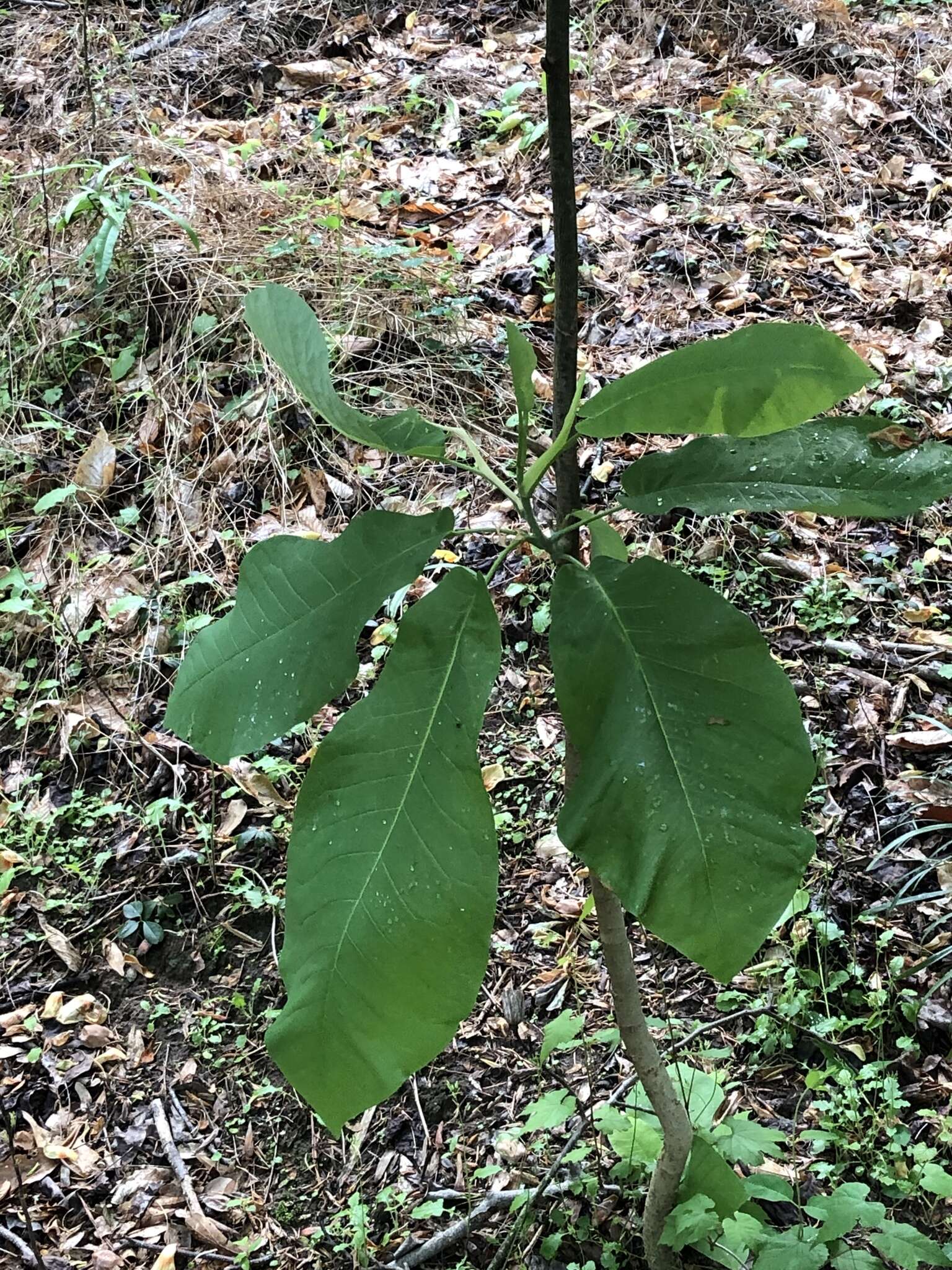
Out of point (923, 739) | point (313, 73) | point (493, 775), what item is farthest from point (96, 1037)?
point (313, 73)

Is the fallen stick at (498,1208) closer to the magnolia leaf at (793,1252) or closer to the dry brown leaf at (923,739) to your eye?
the magnolia leaf at (793,1252)

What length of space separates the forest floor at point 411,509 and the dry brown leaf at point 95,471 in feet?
0.05

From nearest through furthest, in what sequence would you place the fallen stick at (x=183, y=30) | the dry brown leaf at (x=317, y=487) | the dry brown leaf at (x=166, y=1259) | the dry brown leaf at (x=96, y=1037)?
the dry brown leaf at (x=166, y=1259) → the dry brown leaf at (x=96, y=1037) → the dry brown leaf at (x=317, y=487) → the fallen stick at (x=183, y=30)

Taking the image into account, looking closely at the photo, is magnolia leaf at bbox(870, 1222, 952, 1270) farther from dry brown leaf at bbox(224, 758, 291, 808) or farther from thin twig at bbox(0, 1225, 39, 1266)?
dry brown leaf at bbox(224, 758, 291, 808)

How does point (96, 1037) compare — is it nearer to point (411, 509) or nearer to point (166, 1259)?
point (166, 1259)

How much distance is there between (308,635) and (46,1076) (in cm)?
169

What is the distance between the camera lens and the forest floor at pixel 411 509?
194 cm

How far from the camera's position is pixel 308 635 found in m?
1.05

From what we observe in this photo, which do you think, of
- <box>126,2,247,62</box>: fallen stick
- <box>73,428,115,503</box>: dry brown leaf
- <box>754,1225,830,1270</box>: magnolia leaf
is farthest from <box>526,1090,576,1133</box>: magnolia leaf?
<box>126,2,247,62</box>: fallen stick

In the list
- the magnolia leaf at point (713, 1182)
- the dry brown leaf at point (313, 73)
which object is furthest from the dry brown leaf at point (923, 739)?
the dry brown leaf at point (313, 73)

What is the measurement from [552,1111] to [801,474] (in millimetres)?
1115

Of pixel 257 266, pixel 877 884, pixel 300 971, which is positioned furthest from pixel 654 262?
pixel 300 971

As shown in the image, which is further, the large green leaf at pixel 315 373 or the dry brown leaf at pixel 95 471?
the dry brown leaf at pixel 95 471

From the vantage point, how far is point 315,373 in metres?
1.08
